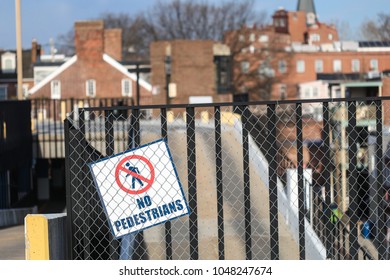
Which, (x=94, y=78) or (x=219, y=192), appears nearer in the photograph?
(x=219, y=192)

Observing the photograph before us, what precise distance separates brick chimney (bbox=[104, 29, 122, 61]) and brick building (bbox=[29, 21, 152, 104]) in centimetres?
616

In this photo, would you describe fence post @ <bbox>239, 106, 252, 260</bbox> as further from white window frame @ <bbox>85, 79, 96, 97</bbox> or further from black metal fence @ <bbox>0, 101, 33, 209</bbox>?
white window frame @ <bbox>85, 79, 96, 97</bbox>

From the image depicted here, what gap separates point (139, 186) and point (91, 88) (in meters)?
47.1

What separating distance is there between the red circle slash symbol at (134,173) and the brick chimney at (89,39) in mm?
41242

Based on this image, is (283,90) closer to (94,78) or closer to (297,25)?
(94,78)

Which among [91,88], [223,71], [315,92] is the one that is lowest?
[91,88]

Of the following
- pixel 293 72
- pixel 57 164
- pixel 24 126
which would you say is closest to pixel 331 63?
pixel 293 72

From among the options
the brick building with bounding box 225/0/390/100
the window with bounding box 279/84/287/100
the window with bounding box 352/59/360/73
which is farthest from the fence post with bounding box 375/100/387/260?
the window with bounding box 352/59/360/73

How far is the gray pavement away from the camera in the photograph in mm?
11141

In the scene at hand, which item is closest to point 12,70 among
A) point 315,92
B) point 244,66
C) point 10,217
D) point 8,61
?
point 8,61

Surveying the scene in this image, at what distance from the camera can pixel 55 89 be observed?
184 ft
